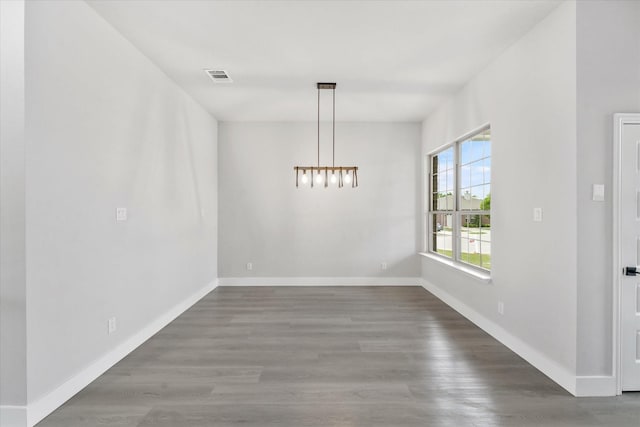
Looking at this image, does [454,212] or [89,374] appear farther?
[454,212]

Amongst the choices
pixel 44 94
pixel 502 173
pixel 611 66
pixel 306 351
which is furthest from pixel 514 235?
pixel 44 94

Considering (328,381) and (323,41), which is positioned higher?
(323,41)

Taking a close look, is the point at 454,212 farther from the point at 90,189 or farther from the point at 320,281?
the point at 90,189

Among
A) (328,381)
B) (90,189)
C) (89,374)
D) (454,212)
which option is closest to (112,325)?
(89,374)

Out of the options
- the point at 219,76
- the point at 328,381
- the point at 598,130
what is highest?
the point at 219,76

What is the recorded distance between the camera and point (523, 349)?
3191mm

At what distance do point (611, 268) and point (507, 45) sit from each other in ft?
7.16

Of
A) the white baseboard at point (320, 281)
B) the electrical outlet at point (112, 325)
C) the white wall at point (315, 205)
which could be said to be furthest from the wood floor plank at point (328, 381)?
the white wall at point (315, 205)

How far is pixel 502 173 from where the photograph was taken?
11.9 ft

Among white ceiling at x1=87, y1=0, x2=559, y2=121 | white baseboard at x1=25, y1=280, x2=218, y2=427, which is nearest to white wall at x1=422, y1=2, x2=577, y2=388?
white ceiling at x1=87, y1=0, x2=559, y2=121

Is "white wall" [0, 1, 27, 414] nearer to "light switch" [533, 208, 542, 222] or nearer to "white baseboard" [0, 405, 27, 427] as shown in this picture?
"white baseboard" [0, 405, 27, 427]

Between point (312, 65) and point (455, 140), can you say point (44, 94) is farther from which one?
point (455, 140)

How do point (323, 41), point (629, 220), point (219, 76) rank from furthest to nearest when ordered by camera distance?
point (219, 76) < point (323, 41) < point (629, 220)

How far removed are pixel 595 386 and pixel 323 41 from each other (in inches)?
139
